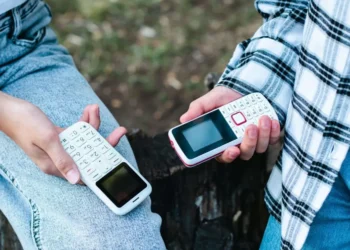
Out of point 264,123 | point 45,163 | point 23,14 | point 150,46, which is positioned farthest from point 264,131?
point 150,46

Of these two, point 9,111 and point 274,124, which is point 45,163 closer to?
point 9,111

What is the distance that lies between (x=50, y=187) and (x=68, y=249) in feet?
0.41

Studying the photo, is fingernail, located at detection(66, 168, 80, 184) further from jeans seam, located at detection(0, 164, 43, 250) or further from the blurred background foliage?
the blurred background foliage

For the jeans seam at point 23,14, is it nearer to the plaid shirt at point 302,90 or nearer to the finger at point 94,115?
the finger at point 94,115

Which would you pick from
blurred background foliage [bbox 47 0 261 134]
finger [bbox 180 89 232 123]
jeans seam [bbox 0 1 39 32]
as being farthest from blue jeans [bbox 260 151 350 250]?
blurred background foliage [bbox 47 0 261 134]

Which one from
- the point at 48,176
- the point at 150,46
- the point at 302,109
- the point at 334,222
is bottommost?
the point at 150,46

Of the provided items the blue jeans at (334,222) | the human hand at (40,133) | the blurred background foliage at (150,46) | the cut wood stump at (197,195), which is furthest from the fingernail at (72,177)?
the blurred background foliage at (150,46)

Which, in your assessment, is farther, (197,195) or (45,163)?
(197,195)

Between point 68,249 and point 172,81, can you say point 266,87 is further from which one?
point 172,81

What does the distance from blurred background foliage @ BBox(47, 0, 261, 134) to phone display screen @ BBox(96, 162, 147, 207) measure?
120cm

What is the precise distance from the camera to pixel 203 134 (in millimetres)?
1154

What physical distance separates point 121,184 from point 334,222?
39 centimetres

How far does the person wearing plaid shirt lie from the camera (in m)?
1.04

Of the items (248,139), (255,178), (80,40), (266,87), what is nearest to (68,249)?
(248,139)
